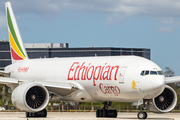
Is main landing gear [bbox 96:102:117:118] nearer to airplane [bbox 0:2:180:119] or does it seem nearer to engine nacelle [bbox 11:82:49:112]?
airplane [bbox 0:2:180:119]

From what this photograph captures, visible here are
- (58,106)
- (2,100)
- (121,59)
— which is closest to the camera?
(121,59)

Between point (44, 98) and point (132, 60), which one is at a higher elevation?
point (132, 60)

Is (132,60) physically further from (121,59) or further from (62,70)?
(62,70)

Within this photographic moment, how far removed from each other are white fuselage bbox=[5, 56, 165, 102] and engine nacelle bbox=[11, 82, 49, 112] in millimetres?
2609

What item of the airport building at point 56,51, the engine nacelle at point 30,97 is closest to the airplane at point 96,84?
the engine nacelle at point 30,97

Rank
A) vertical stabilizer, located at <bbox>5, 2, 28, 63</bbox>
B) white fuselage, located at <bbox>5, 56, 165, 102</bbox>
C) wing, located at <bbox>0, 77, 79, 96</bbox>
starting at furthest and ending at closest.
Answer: vertical stabilizer, located at <bbox>5, 2, 28, 63</bbox> → wing, located at <bbox>0, 77, 79, 96</bbox> → white fuselage, located at <bbox>5, 56, 165, 102</bbox>

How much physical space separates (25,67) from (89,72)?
8.14 m

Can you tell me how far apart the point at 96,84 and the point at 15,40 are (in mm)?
12354

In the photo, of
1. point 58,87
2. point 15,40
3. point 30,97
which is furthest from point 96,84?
point 15,40

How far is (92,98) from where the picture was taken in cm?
2897

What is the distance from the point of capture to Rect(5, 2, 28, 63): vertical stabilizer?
36.6m

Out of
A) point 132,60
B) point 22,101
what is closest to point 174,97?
point 132,60

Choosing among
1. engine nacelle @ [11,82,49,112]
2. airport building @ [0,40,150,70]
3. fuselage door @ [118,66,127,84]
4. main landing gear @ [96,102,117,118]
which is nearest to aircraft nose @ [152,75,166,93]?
fuselage door @ [118,66,127,84]

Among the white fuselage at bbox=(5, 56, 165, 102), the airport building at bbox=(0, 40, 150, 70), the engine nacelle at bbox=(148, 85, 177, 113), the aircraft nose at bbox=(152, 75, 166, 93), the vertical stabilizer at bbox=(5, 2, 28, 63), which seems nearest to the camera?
the aircraft nose at bbox=(152, 75, 166, 93)
